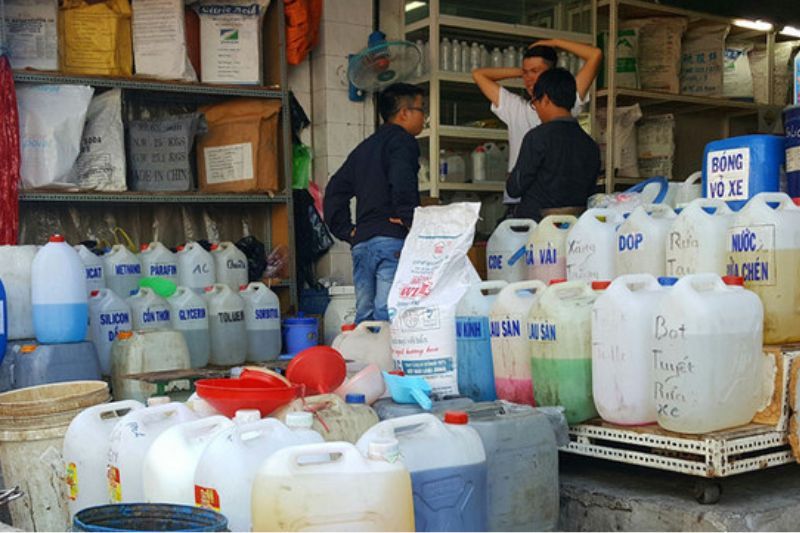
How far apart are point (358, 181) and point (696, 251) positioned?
7.10 feet

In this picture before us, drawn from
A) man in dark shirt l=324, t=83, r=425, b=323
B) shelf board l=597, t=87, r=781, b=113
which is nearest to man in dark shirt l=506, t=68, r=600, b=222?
man in dark shirt l=324, t=83, r=425, b=323

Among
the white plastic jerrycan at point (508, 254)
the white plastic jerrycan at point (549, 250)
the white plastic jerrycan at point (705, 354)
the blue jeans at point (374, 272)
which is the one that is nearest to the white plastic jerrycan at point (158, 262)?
the blue jeans at point (374, 272)

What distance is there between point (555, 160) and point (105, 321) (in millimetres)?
2310

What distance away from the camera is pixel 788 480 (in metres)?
2.98

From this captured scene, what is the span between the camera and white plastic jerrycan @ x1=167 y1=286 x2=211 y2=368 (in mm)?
4906

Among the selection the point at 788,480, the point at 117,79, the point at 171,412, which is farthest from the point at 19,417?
the point at 117,79

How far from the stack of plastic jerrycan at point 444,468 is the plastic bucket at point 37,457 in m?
1.26

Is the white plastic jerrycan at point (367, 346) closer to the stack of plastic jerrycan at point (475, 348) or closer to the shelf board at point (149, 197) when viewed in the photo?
the stack of plastic jerrycan at point (475, 348)

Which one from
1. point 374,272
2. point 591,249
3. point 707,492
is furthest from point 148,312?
point 707,492

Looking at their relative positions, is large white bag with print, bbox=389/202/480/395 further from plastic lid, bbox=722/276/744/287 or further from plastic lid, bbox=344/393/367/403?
plastic lid, bbox=722/276/744/287

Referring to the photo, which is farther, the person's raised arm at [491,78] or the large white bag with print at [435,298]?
the person's raised arm at [491,78]

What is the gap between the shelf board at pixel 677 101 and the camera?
22.7 feet

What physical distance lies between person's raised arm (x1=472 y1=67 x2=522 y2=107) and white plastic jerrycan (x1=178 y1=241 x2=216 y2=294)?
1870mm

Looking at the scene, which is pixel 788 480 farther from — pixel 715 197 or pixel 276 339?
pixel 276 339
